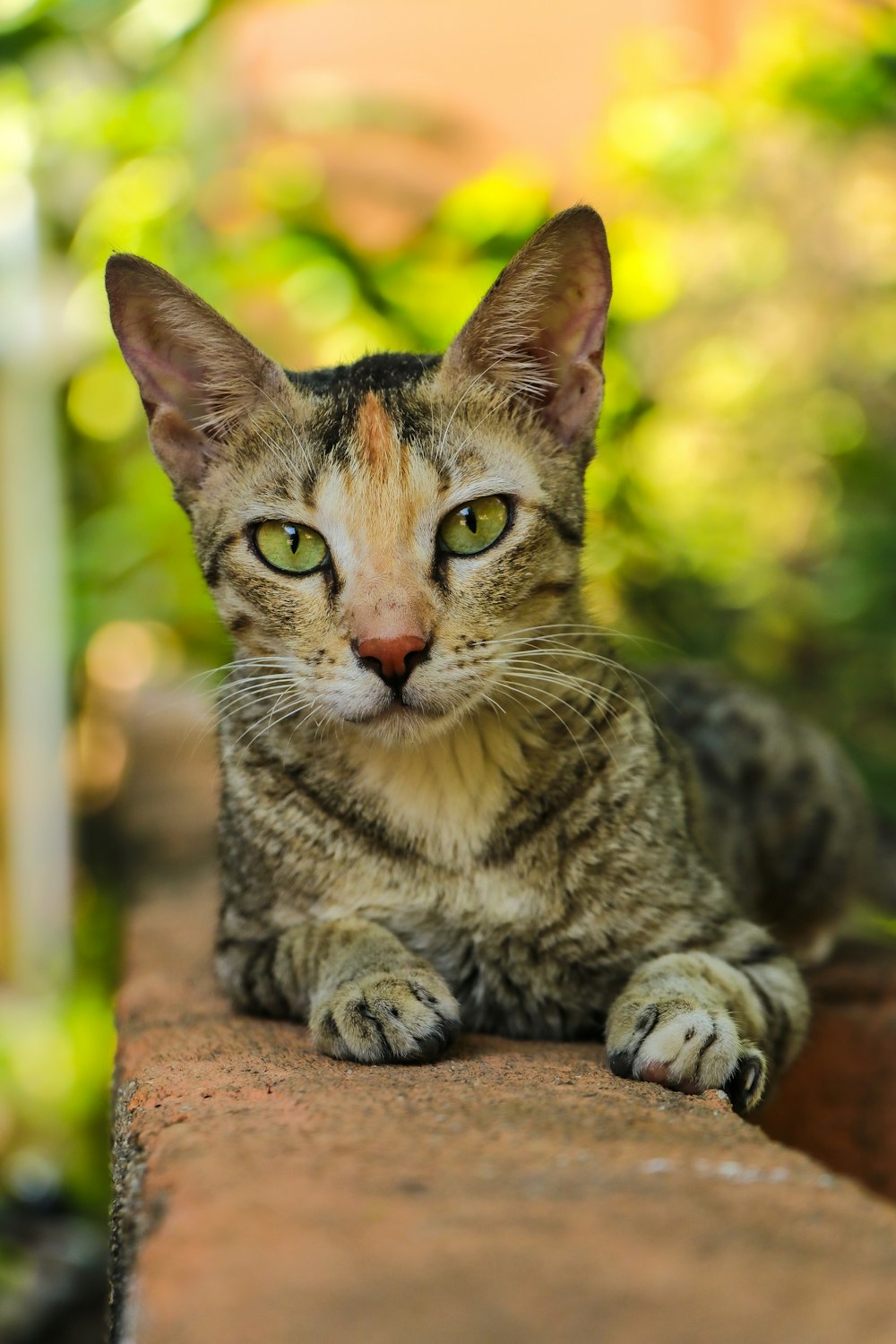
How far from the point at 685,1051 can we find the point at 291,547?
3.36 feet

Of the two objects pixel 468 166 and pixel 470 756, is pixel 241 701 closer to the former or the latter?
pixel 470 756

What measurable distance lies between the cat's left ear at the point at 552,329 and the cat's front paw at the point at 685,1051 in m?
1.05

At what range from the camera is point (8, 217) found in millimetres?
4965

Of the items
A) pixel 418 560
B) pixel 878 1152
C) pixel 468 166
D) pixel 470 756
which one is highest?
pixel 468 166

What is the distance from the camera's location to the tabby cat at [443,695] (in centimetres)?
207

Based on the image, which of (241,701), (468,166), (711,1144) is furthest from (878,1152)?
(468,166)

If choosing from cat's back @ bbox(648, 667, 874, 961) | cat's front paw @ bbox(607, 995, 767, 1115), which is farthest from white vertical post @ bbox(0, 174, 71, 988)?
cat's front paw @ bbox(607, 995, 767, 1115)

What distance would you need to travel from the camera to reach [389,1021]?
6.24 feet

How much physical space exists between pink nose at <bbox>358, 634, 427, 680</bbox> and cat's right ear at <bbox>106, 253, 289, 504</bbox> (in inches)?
25.0

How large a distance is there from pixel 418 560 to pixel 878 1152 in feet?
5.20

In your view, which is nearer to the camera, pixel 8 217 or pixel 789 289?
pixel 8 217

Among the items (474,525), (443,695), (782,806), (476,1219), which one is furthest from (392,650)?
(782,806)

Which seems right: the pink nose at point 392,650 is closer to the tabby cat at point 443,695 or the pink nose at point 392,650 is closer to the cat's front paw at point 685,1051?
the tabby cat at point 443,695

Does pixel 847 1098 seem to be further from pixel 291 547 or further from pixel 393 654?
pixel 291 547
